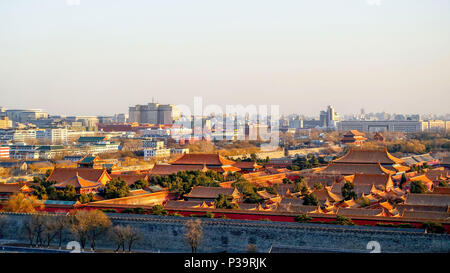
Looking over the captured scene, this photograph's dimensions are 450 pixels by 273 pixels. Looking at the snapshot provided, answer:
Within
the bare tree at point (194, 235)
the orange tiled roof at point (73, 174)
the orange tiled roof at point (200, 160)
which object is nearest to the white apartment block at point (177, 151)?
the orange tiled roof at point (200, 160)

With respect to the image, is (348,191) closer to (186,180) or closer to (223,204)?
(223,204)

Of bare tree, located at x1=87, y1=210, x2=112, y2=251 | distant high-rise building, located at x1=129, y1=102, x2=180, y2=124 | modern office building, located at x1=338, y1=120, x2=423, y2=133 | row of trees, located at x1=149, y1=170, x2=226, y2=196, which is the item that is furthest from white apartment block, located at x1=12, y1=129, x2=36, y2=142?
bare tree, located at x1=87, y1=210, x2=112, y2=251

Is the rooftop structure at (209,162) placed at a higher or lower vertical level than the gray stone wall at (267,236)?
higher

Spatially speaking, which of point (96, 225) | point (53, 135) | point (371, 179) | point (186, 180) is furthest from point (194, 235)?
Answer: point (53, 135)

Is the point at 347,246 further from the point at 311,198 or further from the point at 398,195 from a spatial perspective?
the point at 398,195

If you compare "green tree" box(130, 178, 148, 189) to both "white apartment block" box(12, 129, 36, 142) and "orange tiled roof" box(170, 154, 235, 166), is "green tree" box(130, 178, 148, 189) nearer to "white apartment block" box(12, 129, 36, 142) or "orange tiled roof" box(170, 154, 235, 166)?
"orange tiled roof" box(170, 154, 235, 166)

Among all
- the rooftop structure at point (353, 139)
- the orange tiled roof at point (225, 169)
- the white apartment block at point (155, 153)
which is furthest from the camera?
the rooftop structure at point (353, 139)

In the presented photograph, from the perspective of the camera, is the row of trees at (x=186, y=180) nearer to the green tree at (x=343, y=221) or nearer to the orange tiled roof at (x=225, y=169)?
the orange tiled roof at (x=225, y=169)
